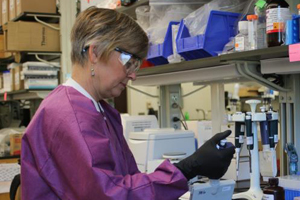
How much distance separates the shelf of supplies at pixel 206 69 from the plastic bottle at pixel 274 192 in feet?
1.56

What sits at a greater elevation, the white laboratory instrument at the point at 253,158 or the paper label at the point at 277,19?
the paper label at the point at 277,19

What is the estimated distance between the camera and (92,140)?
1.12 m

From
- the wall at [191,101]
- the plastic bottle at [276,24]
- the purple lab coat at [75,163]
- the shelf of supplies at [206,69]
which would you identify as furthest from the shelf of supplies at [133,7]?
the wall at [191,101]

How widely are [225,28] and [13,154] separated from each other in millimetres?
2692

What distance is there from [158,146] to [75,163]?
1051 mm

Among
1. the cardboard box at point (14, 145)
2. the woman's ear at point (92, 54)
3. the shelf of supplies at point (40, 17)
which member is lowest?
the cardboard box at point (14, 145)

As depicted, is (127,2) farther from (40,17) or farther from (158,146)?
(40,17)

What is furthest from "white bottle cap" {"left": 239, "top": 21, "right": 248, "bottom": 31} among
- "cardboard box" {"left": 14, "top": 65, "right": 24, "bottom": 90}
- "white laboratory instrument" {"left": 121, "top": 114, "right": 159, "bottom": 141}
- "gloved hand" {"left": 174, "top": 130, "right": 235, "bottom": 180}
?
"cardboard box" {"left": 14, "top": 65, "right": 24, "bottom": 90}

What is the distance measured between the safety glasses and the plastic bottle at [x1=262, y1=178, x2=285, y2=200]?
0.67m

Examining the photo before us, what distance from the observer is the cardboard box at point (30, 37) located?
3.62 meters

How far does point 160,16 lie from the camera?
7.34 feet

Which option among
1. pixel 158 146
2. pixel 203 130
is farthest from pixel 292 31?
pixel 203 130

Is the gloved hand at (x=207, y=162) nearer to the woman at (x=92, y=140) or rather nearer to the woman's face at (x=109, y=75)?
the woman at (x=92, y=140)

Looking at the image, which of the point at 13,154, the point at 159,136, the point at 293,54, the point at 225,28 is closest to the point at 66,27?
the point at 13,154
